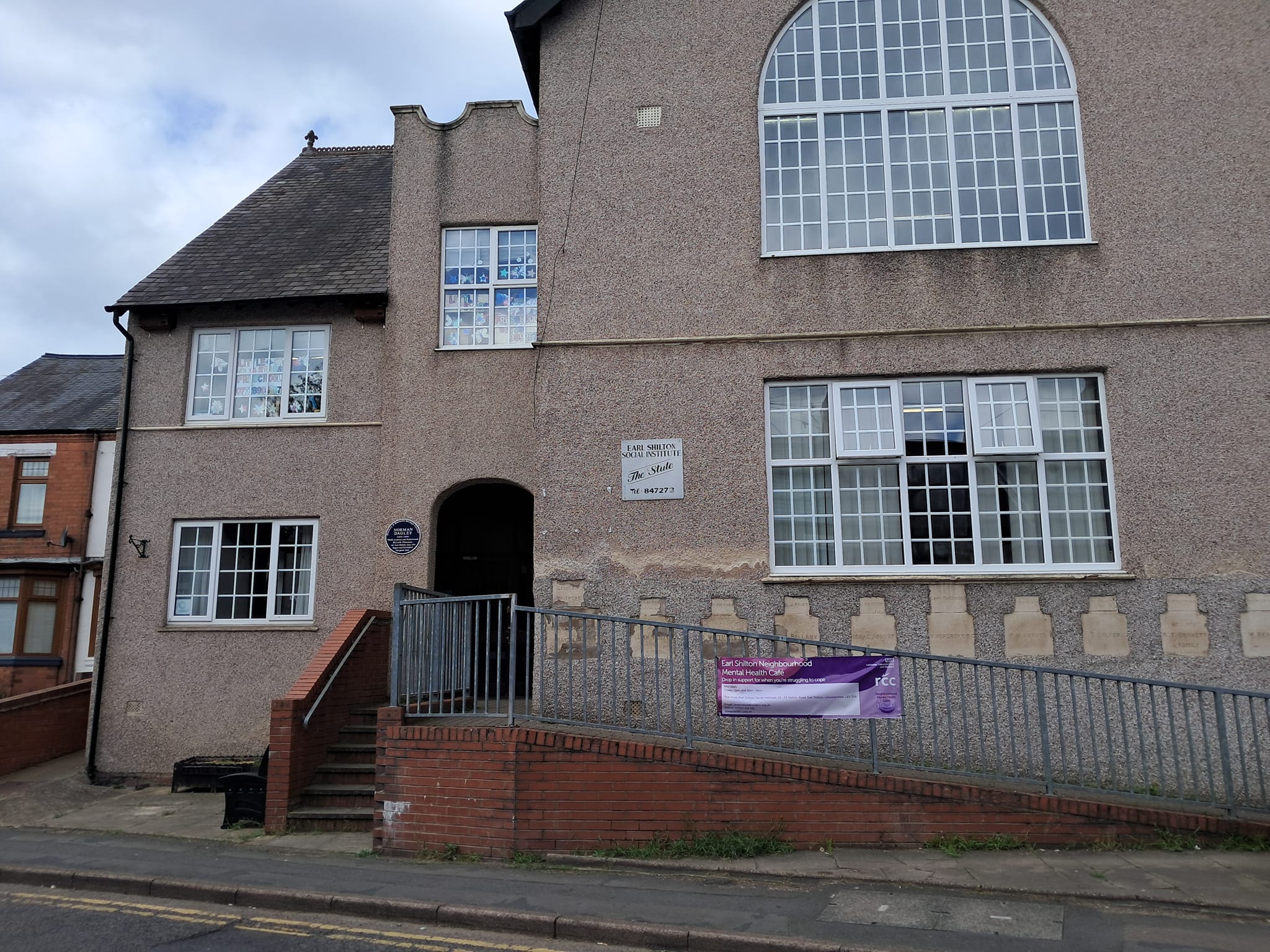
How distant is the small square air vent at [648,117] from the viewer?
33.6 feet

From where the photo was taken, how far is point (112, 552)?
12.2 m

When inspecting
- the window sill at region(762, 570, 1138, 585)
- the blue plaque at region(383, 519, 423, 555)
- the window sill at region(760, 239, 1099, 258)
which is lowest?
the window sill at region(762, 570, 1138, 585)

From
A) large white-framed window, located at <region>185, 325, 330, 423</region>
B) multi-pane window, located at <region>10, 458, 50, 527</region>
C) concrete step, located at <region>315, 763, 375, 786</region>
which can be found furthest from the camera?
multi-pane window, located at <region>10, 458, 50, 527</region>

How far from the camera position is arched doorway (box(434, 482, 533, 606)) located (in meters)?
13.6

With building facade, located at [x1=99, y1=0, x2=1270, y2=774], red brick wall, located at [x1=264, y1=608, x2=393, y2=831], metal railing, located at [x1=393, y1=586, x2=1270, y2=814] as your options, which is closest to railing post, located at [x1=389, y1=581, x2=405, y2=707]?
metal railing, located at [x1=393, y1=586, x2=1270, y2=814]

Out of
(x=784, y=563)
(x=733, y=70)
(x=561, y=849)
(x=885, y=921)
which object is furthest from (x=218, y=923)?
(x=733, y=70)

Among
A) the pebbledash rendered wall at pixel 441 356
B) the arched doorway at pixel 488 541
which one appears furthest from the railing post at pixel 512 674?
the arched doorway at pixel 488 541

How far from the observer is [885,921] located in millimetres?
6078

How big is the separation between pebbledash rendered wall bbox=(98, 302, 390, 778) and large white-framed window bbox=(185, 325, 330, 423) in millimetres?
150

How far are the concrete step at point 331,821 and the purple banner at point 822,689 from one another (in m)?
3.54

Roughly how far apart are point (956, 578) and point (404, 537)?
253 inches

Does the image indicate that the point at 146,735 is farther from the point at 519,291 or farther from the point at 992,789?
the point at 992,789

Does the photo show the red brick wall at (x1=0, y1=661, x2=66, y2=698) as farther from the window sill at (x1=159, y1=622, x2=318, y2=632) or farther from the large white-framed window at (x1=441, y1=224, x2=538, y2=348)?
the large white-framed window at (x1=441, y1=224, x2=538, y2=348)

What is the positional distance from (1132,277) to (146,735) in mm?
12267
